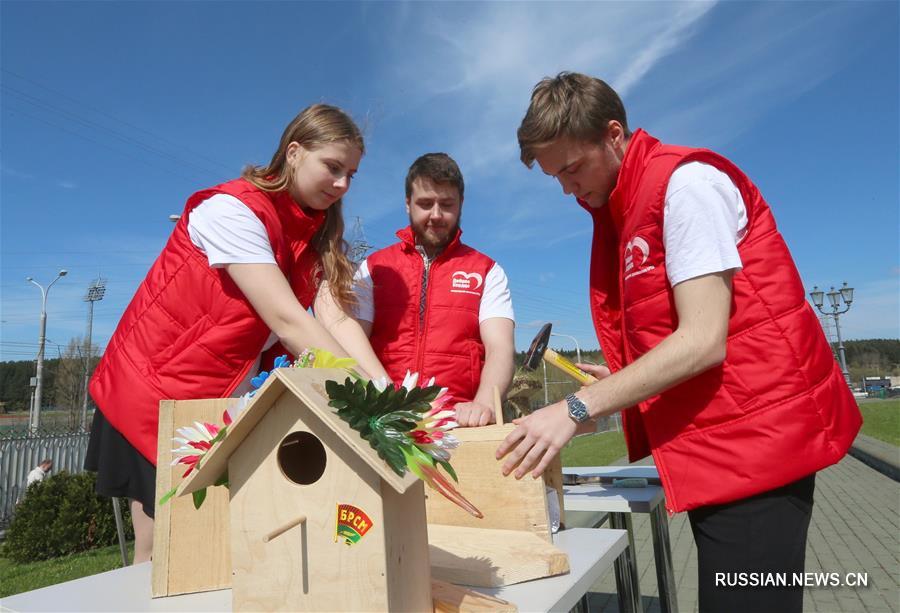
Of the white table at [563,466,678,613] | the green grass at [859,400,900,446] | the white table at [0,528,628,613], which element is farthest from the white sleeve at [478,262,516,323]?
the green grass at [859,400,900,446]

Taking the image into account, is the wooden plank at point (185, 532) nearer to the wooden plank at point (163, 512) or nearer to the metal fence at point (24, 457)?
the wooden plank at point (163, 512)

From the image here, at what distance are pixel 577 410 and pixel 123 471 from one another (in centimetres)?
134

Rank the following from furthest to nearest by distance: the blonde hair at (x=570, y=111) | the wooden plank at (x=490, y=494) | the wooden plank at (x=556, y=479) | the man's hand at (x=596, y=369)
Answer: the man's hand at (x=596, y=369) < the wooden plank at (x=556, y=479) < the blonde hair at (x=570, y=111) < the wooden plank at (x=490, y=494)

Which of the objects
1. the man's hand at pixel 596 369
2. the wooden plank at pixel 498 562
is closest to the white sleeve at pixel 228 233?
the wooden plank at pixel 498 562

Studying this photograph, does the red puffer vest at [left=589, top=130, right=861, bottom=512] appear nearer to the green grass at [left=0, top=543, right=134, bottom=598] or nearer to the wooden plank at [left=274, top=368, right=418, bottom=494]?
the wooden plank at [left=274, top=368, right=418, bottom=494]

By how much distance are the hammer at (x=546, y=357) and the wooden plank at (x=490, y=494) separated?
2.49 feet

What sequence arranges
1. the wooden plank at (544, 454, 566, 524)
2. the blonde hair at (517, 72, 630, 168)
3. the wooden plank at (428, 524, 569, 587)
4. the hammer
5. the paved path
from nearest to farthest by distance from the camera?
the wooden plank at (428, 524, 569, 587), the blonde hair at (517, 72, 630, 168), the wooden plank at (544, 454, 566, 524), the hammer, the paved path

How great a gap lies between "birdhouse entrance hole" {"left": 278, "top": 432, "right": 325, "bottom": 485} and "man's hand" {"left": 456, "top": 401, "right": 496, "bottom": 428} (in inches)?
31.8

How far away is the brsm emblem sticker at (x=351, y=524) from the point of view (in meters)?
1.00

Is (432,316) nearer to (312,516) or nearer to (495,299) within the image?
(495,299)

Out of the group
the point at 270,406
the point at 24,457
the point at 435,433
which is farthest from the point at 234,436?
the point at 24,457

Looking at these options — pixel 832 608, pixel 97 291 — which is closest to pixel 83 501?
pixel 832 608

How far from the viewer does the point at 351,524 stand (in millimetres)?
1004

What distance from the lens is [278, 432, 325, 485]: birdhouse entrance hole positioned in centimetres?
121
